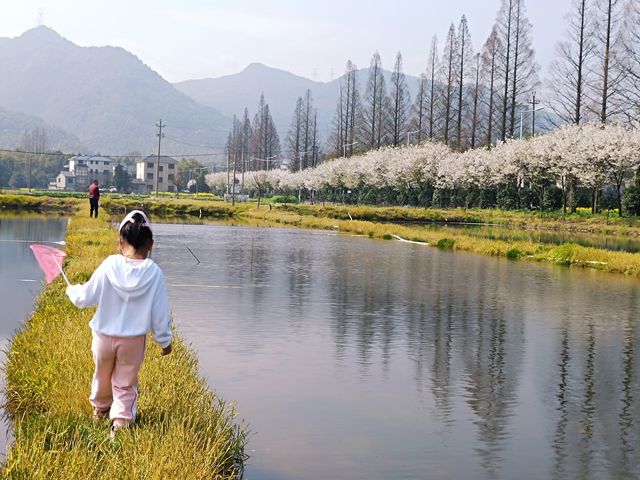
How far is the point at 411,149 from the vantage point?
7062 centimetres

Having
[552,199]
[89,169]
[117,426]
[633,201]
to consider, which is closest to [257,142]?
[89,169]

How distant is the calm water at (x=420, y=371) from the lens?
20.7 feet

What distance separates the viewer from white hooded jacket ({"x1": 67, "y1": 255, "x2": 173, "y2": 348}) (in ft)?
17.7

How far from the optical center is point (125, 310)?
540 cm

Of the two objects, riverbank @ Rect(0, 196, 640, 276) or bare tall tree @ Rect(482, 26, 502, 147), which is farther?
bare tall tree @ Rect(482, 26, 502, 147)

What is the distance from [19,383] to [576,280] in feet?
48.7

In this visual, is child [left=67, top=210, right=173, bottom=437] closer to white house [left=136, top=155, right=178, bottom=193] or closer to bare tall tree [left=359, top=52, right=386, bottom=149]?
bare tall tree [left=359, top=52, right=386, bottom=149]

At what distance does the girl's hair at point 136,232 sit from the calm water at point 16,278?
5.02 ft

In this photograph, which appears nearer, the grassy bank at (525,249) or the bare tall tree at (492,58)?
the grassy bank at (525,249)

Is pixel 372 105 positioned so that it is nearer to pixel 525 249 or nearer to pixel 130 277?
pixel 525 249

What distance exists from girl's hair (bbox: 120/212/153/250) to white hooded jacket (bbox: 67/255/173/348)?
110 mm

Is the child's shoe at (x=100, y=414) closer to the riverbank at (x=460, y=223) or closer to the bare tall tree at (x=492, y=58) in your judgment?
the riverbank at (x=460, y=223)

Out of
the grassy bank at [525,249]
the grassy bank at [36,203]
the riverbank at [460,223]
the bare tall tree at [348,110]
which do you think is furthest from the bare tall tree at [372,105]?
the grassy bank at [525,249]

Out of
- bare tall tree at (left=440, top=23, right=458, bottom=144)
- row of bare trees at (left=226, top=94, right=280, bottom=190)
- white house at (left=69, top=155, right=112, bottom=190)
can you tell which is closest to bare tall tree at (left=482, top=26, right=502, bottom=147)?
bare tall tree at (left=440, top=23, right=458, bottom=144)
